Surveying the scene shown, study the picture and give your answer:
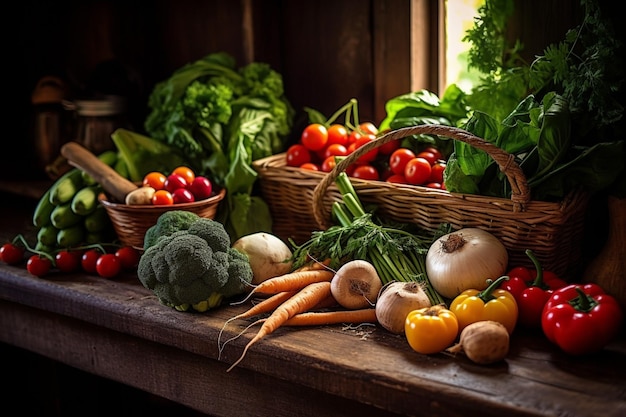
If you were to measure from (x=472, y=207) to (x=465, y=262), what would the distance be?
0.55ft

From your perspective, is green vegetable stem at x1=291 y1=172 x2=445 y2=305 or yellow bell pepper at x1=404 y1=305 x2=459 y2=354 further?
green vegetable stem at x1=291 y1=172 x2=445 y2=305

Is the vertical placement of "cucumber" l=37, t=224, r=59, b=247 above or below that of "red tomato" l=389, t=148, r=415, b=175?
below

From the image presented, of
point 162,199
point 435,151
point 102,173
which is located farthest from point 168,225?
point 435,151

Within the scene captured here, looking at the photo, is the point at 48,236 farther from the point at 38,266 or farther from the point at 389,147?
the point at 389,147

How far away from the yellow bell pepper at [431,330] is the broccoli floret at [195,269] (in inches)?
16.9

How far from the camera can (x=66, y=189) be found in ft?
6.77

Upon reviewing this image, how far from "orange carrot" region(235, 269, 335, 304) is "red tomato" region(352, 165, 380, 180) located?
357 mm

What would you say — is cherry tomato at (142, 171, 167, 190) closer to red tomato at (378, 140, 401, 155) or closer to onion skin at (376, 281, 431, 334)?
red tomato at (378, 140, 401, 155)

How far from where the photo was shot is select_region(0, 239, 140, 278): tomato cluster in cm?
192

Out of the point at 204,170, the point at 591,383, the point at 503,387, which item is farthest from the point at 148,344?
the point at 591,383

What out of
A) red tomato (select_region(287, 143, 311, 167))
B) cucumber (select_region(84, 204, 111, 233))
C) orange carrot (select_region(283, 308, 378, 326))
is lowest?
orange carrot (select_region(283, 308, 378, 326))

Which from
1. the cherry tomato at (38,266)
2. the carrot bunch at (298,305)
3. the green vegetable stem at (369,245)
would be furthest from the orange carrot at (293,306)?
the cherry tomato at (38,266)

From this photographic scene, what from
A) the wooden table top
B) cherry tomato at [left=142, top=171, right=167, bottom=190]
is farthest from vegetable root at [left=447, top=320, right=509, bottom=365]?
cherry tomato at [left=142, top=171, right=167, bottom=190]

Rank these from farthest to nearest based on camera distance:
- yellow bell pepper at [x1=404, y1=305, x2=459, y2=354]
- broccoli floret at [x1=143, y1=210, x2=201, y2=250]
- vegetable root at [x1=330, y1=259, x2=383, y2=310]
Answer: broccoli floret at [x1=143, y1=210, x2=201, y2=250] → vegetable root at [x1=330, y1=259, x2=383, y2=310] → yellow bell pepper at [x1=404, y1=305, x2=459, y2=354]
